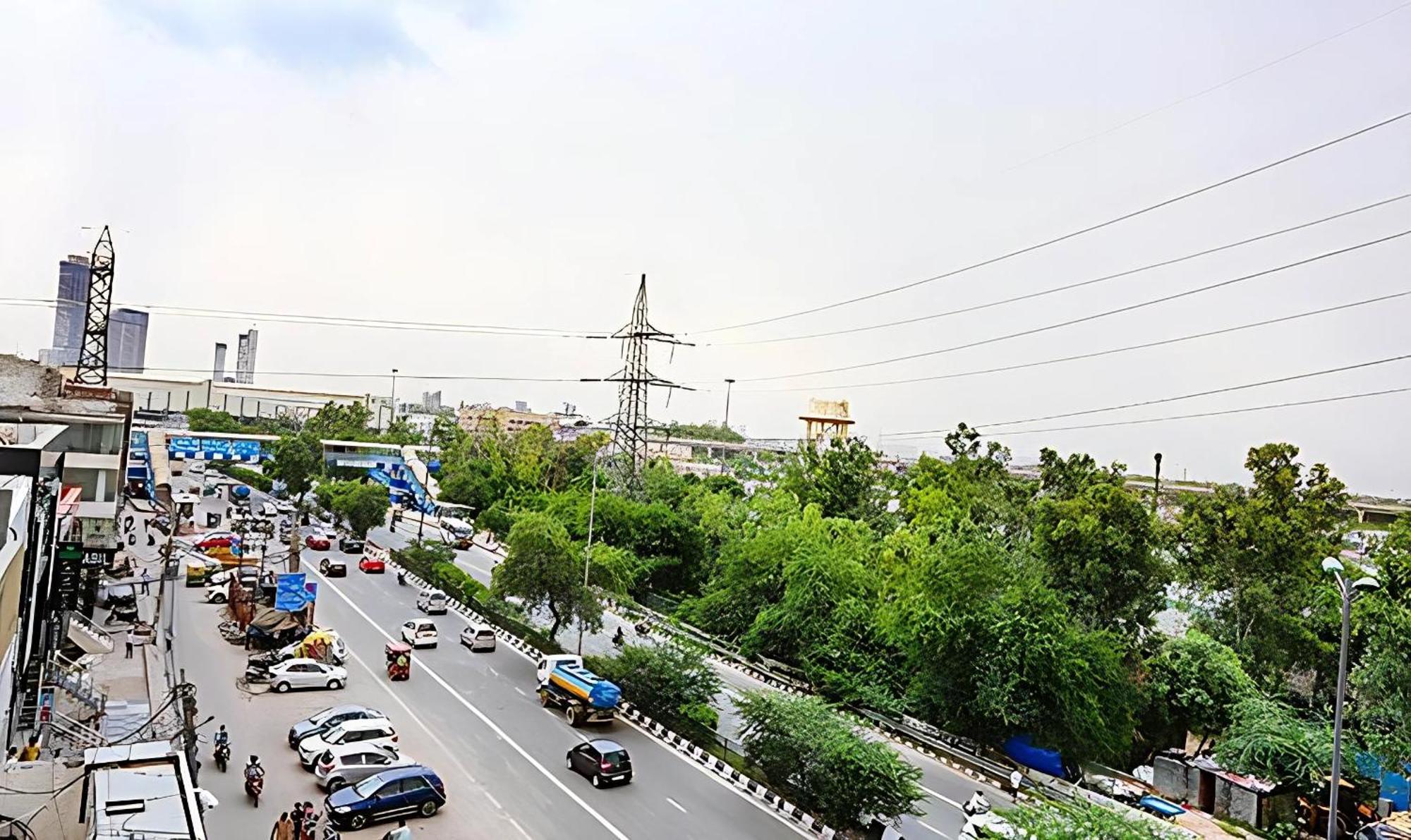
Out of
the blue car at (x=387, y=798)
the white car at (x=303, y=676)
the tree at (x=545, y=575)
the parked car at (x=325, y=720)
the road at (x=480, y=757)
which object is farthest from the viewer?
the tree at (x=545, y=575)

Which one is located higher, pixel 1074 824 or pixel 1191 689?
pixel 1074 824

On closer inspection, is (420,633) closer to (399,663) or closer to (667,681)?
(399,663)

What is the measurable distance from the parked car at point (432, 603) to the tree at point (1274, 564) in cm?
3009

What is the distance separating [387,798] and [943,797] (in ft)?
45.7

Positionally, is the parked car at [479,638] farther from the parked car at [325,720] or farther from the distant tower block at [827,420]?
the distant tower block at [827,420]

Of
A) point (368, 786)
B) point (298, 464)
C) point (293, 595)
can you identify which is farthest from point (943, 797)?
point (298, 464)

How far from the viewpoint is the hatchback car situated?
18438 millimetres

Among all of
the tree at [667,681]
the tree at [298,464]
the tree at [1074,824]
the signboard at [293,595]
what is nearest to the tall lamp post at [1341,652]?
the tree at [1074,824]

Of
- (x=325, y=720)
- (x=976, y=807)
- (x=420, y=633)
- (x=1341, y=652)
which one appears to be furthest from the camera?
(x=420, y=633)

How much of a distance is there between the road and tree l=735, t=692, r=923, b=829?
100 centimetres

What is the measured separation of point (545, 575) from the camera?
1217 inches

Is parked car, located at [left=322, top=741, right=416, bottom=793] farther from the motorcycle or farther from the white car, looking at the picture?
the white car

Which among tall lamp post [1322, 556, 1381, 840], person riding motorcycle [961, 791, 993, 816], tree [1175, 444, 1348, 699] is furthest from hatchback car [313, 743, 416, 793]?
tree [1175, 444, 1348, 699]

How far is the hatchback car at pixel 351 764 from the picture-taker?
1844cm
